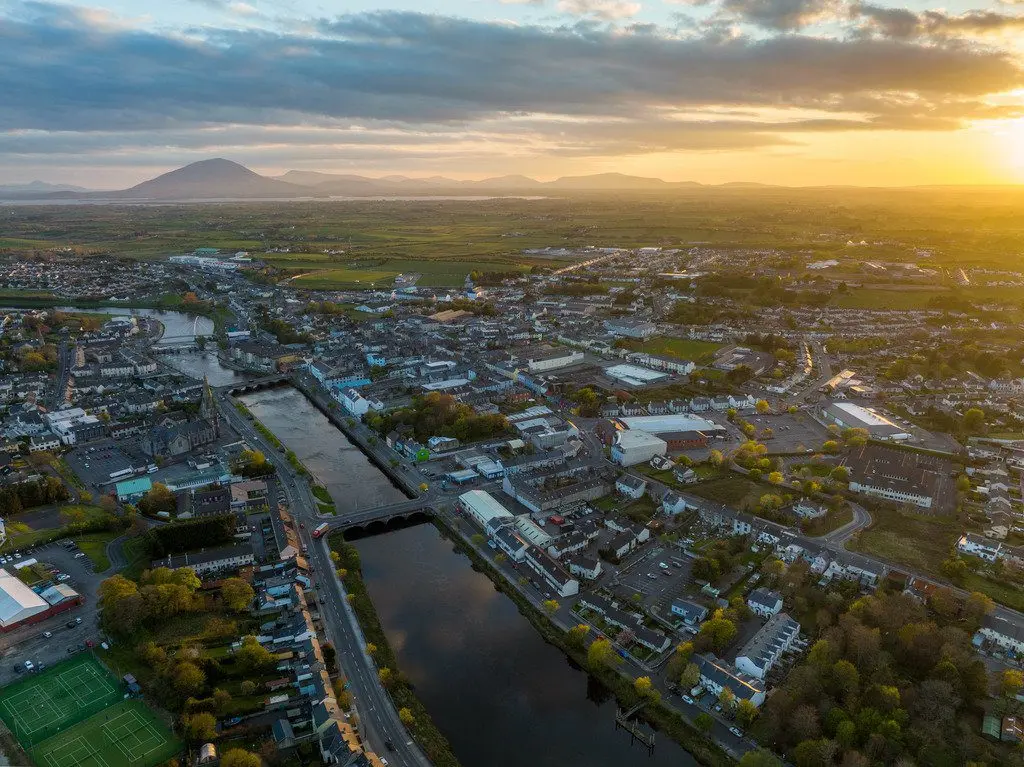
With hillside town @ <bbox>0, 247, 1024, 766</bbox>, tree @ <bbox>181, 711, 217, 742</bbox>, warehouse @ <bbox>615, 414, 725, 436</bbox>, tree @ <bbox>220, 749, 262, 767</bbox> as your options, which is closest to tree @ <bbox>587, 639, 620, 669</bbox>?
hillside town @ <bbox>0, 247, 1024, 766</bbox>

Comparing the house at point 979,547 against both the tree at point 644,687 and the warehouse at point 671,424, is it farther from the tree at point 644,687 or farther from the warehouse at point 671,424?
the tree at point 644,687

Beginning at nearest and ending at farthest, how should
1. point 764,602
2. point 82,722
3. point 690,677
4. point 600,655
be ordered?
point 82,722, point 690,677, point 600,655, point 764,602

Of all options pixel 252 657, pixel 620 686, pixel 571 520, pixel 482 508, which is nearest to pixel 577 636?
pixel 620 686

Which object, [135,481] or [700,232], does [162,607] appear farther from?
[700,232]

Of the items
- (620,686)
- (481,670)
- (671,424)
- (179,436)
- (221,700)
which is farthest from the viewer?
(671,424)

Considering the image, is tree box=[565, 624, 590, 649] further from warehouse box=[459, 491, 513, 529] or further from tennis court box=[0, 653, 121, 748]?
tennis court box=[0, 653, 121, 748]

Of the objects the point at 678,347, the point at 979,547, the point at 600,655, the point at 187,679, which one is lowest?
the point at 600,655

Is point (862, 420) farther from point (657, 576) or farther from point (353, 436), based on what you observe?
point (353, 436)
